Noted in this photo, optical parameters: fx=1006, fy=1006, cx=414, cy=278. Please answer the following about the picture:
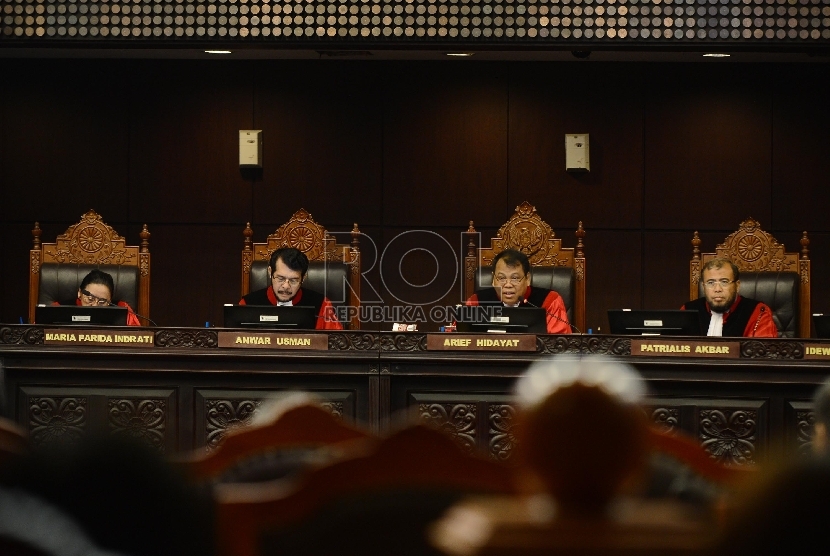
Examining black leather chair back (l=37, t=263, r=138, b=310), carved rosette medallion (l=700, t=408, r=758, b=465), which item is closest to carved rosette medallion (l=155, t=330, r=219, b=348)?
black leather chair back (l=37, t=263, r=138, b=310)

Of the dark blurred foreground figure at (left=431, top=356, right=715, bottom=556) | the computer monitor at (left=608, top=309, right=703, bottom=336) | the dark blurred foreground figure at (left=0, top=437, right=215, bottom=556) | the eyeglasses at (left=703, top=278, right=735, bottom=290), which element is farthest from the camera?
the eyeglasses at (left=703, top=278, right=735, bottom=290)

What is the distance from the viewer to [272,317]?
4363 mm

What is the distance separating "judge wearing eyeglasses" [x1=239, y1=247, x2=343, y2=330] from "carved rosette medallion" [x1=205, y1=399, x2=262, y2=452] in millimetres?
1186

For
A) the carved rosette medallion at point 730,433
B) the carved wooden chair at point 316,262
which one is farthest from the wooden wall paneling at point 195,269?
the carved rosette medallion at point 730,433

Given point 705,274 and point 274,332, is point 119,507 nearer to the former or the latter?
point 274,332

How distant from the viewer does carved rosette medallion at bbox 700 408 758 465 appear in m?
3.98

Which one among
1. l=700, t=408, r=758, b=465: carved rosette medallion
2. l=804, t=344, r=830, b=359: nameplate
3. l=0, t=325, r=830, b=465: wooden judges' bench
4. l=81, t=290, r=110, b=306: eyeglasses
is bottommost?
l=700, t=408, r=758, b=465: carved rosette medallion

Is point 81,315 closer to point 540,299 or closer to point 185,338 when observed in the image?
point 185,338

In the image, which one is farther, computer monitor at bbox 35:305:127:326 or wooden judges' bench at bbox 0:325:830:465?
computer monitor at bbox 35:305:127:326

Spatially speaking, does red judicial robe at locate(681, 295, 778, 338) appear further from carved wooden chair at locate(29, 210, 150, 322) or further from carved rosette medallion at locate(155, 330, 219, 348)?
carved wooden chair at locate(29, 210, 150, 322)

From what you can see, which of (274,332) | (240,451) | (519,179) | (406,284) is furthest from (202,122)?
(240,451)

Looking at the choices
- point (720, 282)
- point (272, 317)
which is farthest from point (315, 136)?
point (720, 282)

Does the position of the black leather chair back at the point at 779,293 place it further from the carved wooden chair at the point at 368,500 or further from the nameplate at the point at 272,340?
the carved wooden chair at the point at 368,500

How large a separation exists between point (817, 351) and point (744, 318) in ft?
3.63
